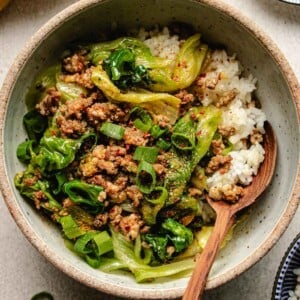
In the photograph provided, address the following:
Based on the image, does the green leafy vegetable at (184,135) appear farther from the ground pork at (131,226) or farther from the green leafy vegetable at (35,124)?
the green leafy vegetable at (35,124)

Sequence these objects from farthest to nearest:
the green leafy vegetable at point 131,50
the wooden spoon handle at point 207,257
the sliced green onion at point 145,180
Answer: the green leafy vegetable at point 131,50 → the sliced green onion at point 145,180 → the wooden spoon handle at point 207,257

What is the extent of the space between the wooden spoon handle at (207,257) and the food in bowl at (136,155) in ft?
0.26

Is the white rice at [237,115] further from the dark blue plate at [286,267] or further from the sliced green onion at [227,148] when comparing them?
the dark blue plate at [286,267]

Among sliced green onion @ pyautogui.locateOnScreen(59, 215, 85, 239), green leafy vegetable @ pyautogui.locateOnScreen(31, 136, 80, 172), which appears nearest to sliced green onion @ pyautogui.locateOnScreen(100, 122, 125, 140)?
green leafy vegetable @ pyautogui.locateOnScreen(31, 136, 80, 172)

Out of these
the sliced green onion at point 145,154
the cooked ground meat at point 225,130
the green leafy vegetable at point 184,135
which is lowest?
the sliced green onion at point 145,154

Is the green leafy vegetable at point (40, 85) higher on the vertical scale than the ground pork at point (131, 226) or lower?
higher

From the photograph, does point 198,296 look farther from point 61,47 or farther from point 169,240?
point 61,47

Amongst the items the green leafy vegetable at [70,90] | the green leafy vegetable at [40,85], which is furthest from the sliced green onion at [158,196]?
the green leafy vegetable at [40,85]

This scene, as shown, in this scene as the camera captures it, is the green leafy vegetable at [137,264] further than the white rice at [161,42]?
No

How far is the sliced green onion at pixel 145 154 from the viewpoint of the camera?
2.43 metres

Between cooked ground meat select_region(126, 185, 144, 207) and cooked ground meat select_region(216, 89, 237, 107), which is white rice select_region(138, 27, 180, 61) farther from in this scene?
cooked ground meat select_region(126, 185, 144, 207)

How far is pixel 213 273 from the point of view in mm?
2410

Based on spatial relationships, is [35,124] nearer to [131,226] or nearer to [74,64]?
[74,64]

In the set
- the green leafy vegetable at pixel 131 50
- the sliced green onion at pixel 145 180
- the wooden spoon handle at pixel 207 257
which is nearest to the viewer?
the wooden spoon handle at pixel 207 257
